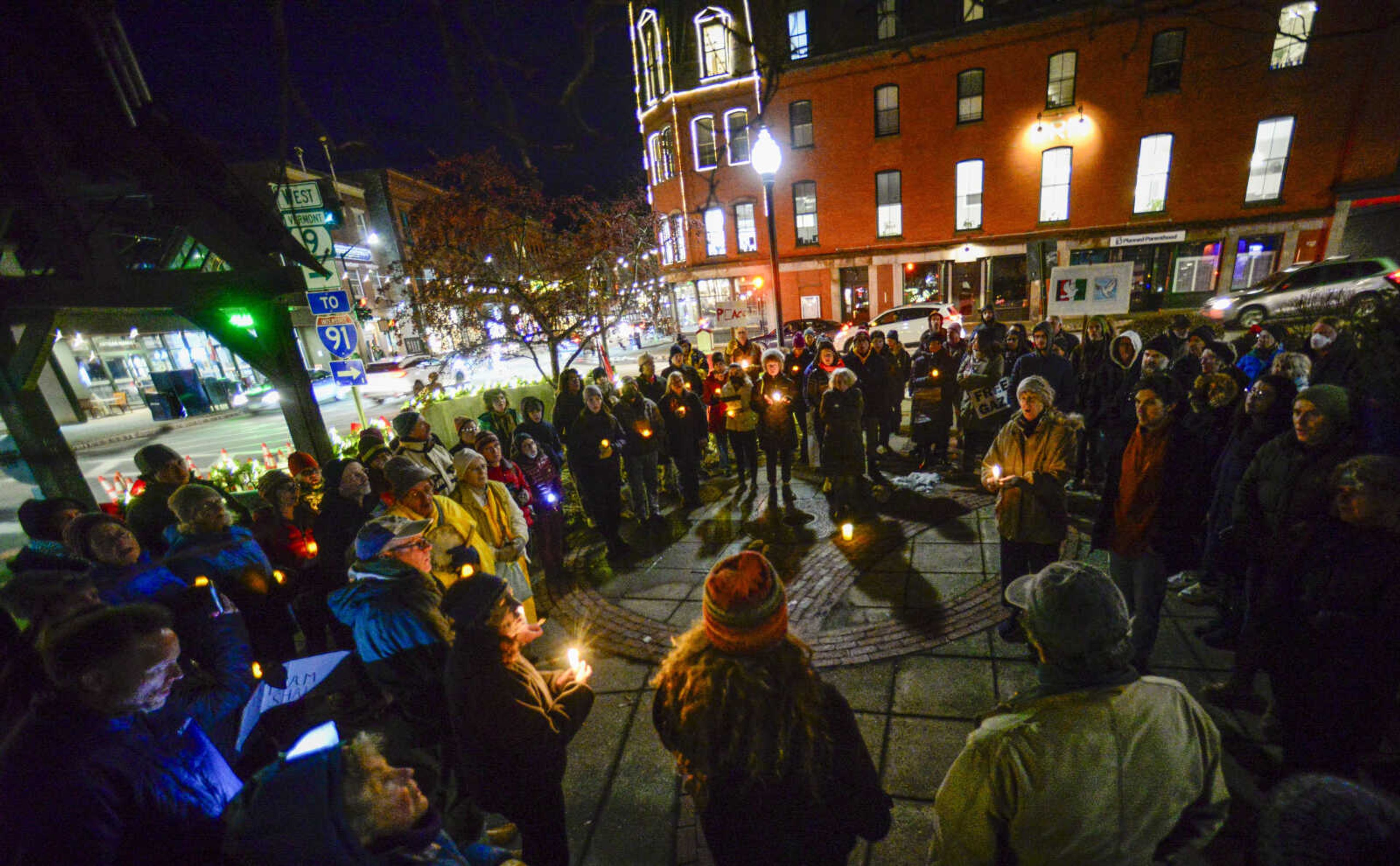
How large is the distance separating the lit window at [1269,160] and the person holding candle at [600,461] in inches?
1054

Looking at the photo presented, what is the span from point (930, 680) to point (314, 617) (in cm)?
467

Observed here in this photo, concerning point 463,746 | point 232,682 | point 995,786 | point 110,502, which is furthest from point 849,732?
point 110,502

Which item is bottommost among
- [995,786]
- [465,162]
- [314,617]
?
[314,617]

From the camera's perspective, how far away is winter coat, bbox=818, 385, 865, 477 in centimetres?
605

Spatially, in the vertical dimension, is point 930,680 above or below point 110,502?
below

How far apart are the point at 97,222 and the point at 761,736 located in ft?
22.6

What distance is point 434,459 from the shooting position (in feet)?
16.4

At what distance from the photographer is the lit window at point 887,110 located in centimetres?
2214

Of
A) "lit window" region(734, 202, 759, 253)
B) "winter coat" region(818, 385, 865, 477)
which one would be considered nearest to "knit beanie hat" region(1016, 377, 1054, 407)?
"winter coat" region(818, 385, 865, 477)

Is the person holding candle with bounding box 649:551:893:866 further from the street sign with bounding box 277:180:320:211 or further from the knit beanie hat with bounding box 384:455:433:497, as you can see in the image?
the street sign with bounding box 277:180:320:211

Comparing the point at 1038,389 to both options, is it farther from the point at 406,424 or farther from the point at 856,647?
the point at 406,424

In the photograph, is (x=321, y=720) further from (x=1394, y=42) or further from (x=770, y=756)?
(x=1394, y=42)

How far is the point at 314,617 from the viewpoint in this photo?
4328 mm

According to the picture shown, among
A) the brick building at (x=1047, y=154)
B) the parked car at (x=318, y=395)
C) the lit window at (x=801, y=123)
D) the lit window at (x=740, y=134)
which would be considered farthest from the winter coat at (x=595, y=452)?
the lit window at (x=801, y=123)
